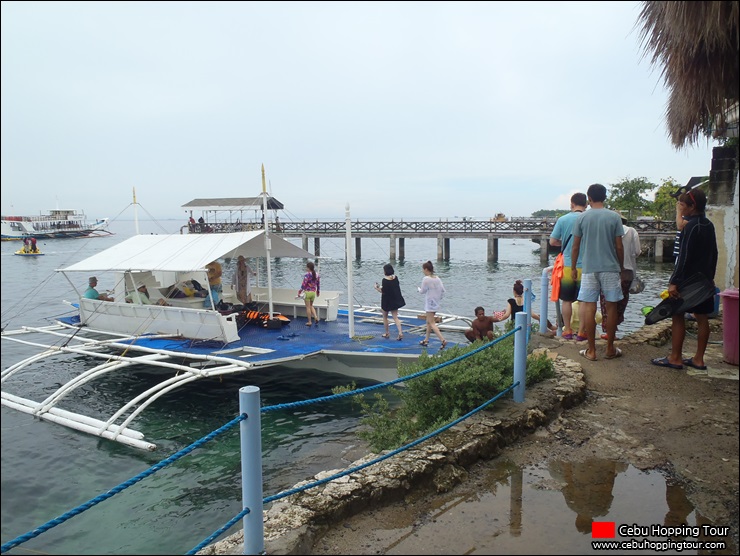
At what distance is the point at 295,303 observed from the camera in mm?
14820

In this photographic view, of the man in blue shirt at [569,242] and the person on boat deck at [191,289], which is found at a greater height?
the man in blue shirt at [569,242]

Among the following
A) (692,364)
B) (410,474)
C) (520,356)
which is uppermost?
(520,356)

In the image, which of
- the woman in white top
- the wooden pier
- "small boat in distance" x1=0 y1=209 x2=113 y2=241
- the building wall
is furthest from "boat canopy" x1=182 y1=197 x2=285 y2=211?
"small boat in distance" x1=0 y1=209 x2=113 y2=241

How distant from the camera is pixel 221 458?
28.4 feet

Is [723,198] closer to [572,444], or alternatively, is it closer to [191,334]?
[572,444]

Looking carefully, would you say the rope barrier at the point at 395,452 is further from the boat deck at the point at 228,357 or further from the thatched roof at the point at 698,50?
the boat deck at the point at 228,357

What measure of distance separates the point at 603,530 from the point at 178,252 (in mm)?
11671

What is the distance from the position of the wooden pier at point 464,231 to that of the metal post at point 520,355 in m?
33.9

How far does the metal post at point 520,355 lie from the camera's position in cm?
522

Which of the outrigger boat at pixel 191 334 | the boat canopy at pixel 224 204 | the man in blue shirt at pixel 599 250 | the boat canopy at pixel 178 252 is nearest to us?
the man in blue shirt at pixel 599 250

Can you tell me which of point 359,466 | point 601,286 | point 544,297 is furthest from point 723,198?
point 359,466

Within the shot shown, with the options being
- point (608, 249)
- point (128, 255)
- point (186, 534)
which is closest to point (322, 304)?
point (128, 255)

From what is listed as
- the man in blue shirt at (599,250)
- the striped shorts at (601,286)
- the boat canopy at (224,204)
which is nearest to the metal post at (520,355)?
the man in blue shirt at (599,250)

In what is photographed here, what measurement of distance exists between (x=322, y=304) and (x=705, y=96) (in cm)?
1074
